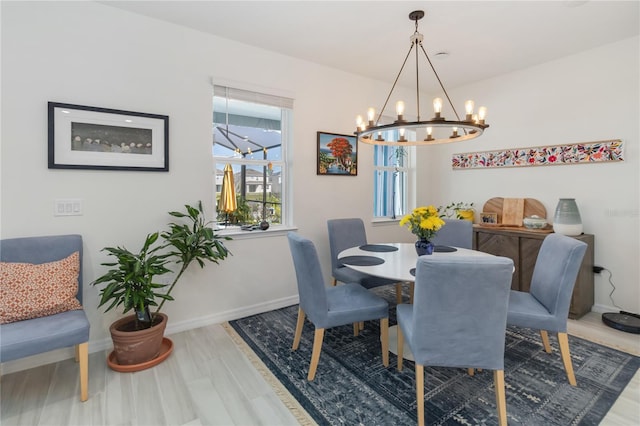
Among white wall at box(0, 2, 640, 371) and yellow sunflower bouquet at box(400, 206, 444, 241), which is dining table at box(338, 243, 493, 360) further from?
white wall at box(0, 2, 640, 371)

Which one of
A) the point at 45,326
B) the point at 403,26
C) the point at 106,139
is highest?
the point at 403,26

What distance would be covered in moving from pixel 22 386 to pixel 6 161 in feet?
4.79

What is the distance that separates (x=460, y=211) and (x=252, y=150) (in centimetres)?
277

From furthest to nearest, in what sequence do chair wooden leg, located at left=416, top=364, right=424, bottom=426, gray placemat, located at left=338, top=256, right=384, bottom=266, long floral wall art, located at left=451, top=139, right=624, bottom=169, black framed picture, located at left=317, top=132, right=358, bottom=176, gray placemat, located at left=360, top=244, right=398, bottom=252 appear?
black framed picture, located at left=317, top=132, right=358, bottom=176, long floral wall art, located at left=451, top=139, right=624, bottom=169, gray placemat, located at left=360, top=244, right=398, bottom=252, gray placemat, located at left=338, top=256, right=384, bottom=266, chair wooden leg, located at left=416, top=364, right=424, bottom=426

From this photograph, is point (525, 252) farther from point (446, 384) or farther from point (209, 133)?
point (209, 133)

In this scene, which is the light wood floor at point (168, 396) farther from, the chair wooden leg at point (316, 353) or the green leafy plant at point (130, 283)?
the green leafy plant at point (130, 283)

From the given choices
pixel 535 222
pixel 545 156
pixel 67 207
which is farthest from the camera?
pixel 545 156

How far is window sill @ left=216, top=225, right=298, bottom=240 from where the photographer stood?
3062mm

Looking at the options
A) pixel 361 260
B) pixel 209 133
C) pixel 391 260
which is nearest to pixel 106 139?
pixel 209 133

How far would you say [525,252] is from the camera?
3348mm

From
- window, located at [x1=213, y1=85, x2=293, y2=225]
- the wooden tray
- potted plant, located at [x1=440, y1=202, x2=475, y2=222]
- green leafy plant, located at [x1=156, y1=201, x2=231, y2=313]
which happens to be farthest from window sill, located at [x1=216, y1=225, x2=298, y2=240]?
the wooden tray

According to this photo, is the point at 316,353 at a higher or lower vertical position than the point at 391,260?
lower

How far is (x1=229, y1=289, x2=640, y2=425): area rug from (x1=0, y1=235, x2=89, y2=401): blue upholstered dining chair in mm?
1129

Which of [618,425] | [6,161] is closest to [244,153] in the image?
[6,161]
